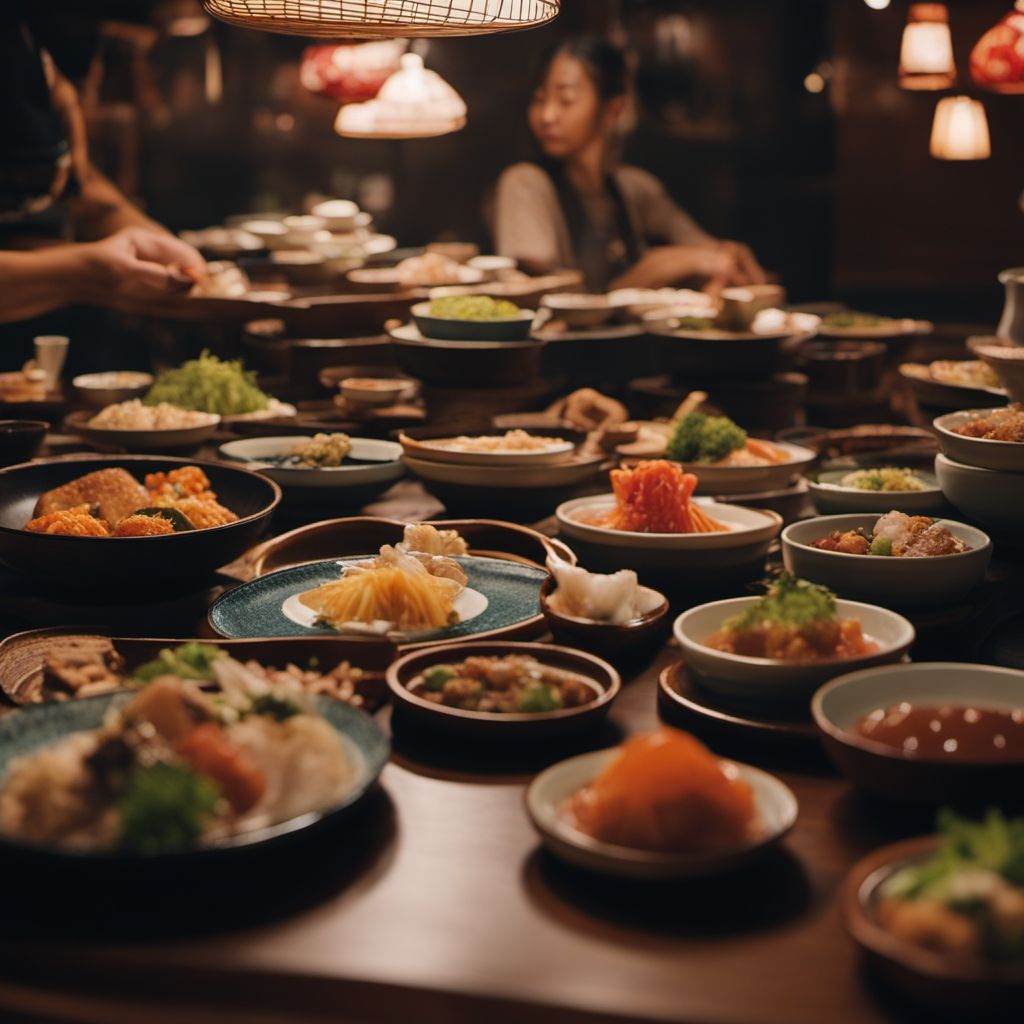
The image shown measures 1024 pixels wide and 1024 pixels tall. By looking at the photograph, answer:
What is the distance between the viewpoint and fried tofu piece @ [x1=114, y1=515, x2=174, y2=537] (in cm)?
254

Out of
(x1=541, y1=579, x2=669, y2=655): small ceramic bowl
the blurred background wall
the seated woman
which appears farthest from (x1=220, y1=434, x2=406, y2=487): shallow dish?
the blurred background wall

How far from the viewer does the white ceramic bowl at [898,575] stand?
2332 mm

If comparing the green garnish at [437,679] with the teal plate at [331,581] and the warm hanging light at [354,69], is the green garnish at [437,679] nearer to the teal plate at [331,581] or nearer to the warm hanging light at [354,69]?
the teal plate at [331,581]

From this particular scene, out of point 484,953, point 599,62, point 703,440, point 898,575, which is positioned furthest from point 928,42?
point 484,953

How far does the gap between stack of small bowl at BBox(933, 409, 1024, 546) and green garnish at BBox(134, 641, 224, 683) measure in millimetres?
1544

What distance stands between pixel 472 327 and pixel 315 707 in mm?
2339

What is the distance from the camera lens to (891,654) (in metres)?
1.92

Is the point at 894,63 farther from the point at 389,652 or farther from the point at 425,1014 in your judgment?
the point at 425,1014

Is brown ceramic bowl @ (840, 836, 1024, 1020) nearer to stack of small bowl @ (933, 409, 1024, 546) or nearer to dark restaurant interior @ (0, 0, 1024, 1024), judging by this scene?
dark restaurant interior @ (0, 0, 1024, 1024)

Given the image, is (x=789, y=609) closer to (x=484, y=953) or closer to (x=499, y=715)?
(x=499, y=715)

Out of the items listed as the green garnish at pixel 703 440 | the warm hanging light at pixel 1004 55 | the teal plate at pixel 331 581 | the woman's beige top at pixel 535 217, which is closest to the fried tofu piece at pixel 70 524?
the teal plate at pixel 331 581

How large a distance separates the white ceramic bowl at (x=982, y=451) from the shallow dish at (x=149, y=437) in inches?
79.4

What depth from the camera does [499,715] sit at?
72.7 inches

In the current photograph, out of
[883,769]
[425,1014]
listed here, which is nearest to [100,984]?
[425,1014]
